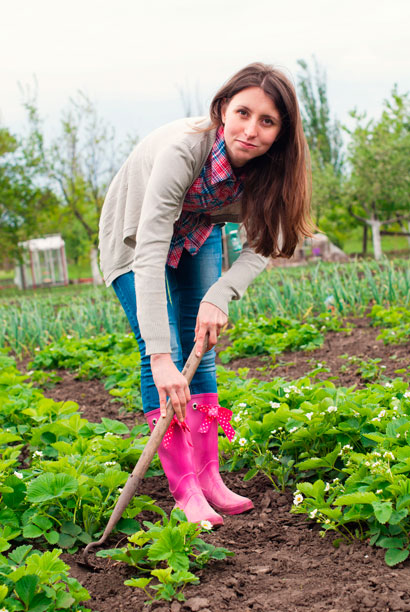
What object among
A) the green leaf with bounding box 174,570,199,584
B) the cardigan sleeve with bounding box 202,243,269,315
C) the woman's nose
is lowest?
the green leaf with bounding box 174,570,199,584

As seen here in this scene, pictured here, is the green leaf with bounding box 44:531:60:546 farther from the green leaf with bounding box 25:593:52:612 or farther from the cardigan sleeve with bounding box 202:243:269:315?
the cardigan sleeve with bounding box 202:243:269:315

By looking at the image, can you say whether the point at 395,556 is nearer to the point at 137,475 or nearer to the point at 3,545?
the point at 137,475

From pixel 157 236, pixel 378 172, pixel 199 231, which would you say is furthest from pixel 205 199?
pixel 378 172

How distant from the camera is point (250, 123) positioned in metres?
1.74

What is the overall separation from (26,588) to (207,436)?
2.83 feet

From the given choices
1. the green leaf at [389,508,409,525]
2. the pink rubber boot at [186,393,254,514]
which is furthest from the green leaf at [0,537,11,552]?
the green leaf at [389,508,409,525]

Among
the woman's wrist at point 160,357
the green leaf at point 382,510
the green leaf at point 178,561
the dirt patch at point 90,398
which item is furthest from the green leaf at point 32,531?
the dirt patch at point 90,398

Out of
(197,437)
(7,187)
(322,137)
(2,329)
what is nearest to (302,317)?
(2,329)

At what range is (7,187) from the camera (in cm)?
1730

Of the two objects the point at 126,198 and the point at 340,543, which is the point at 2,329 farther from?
the point at 340,543

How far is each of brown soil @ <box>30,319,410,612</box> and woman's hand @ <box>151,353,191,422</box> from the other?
413mm

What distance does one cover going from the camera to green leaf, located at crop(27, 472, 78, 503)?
5.56 ft

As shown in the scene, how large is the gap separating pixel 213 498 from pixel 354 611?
0.72m

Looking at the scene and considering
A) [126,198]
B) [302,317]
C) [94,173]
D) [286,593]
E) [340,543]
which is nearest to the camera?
[286,593]
